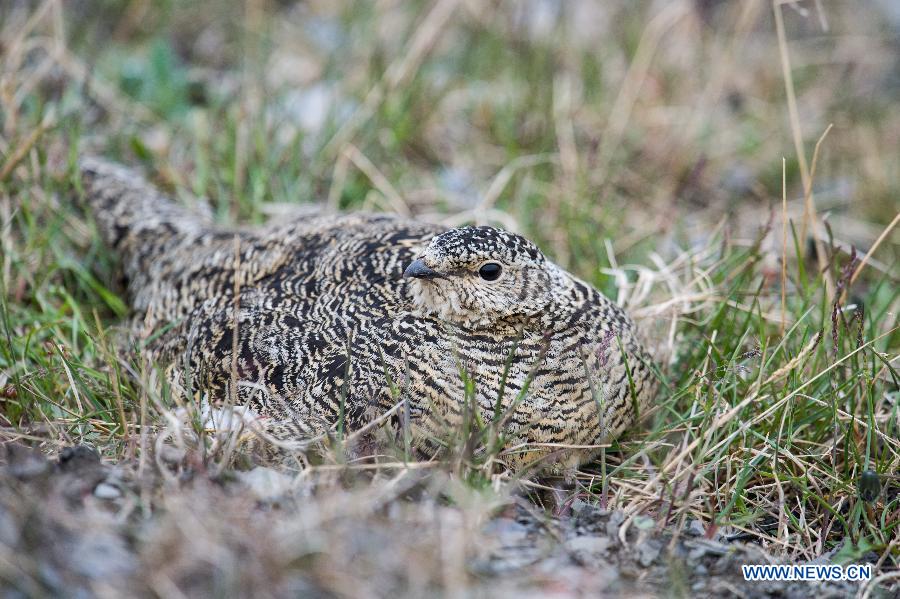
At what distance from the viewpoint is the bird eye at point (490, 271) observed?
11.4 feet

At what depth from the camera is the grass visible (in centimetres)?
350

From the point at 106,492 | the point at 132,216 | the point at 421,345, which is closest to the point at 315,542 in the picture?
the point at 106,492

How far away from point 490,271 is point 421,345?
0.38 meters

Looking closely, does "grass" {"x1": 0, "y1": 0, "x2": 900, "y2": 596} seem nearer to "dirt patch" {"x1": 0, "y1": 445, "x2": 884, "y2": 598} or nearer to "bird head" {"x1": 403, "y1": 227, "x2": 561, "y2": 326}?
"dirt patch" {"x1": 0, "y1": 445, "x2": 884, "y2": 598}

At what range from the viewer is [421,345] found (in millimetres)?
3430

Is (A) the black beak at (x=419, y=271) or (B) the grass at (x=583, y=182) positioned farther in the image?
(B) the grass at (x=583, y=182)

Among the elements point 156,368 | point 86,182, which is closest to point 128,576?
point 156,368

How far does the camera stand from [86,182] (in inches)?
195

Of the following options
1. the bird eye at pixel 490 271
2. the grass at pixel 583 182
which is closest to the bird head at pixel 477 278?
the bird eye at pixel 490 271

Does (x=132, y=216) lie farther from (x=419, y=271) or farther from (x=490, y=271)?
(x=490, y=271)

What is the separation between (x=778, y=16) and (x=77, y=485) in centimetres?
366

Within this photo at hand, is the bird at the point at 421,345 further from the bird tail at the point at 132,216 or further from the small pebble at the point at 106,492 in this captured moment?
the bird tail at the point at 132,216

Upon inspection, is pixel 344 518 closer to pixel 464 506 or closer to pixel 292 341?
pixel 464 506

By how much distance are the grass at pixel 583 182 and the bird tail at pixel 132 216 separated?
0.13 meters
